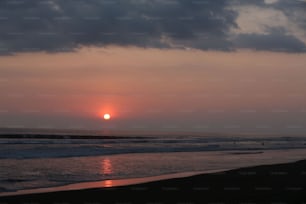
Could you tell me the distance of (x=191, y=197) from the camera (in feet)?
35.0

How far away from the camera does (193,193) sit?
1128 centimetres

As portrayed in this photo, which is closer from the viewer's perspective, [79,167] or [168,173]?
[168,173]

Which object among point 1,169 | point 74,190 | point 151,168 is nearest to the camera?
point 74,190

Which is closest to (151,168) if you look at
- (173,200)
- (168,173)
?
(168,173)

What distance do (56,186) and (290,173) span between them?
28.1 feet

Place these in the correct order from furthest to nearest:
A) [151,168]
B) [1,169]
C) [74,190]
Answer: [151,168], [1,169], [74,190]

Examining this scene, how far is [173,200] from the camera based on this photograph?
1023cm

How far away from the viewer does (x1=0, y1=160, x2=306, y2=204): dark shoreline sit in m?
10.2

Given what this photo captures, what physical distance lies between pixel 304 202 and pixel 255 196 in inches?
59.3

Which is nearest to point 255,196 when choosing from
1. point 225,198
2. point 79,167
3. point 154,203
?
point 225,198

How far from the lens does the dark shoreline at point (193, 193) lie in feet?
33.3

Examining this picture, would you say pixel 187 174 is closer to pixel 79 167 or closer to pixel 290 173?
pixel 290 173

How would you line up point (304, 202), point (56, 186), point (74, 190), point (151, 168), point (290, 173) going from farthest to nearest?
1. point (151, 168)
2. point (290, 173)
3. point (56, 186)
4. point (74, 190)
5. point (304, 202)

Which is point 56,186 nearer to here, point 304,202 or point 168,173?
point 168,173
